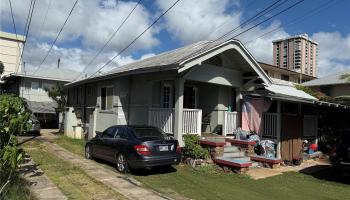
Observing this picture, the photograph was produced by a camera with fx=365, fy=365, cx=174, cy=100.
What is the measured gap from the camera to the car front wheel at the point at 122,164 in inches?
468

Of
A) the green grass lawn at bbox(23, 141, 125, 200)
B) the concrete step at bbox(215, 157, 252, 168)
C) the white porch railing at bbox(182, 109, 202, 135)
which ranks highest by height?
the white porch railing at bbox(182, 109, 202, 135)

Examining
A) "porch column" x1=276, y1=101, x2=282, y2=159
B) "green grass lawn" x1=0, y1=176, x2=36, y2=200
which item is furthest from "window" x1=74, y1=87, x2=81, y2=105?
"green grass lawn" x1=0, y1=176, x2=36, y2=200

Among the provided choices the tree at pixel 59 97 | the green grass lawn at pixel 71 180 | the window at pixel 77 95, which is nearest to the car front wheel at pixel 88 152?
the green grass lawn at pixel 71 180

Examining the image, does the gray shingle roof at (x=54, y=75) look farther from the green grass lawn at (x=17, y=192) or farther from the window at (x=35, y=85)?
the green grass lawn at (x=17, y=192)

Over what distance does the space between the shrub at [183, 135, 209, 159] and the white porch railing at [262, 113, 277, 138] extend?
4.14 metres

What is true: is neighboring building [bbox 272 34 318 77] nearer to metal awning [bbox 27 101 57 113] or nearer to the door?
metal awning [bbox 27 101 57 113]

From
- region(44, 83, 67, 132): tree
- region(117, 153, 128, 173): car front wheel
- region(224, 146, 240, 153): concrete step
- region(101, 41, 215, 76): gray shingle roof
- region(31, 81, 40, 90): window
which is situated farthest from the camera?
region(31, 81, 40, 90): window

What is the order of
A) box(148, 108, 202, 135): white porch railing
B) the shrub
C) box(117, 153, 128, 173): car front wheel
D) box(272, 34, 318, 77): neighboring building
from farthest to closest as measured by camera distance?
1. box(272, 34, 318, 77): neighboring building
2. box(148, 108, 202, 135): white porch railing
3. the shrub
4. box(117, 153, 128, 173): car front wheel

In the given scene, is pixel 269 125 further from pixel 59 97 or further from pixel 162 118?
pixel 59 97

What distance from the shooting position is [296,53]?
1966 inches

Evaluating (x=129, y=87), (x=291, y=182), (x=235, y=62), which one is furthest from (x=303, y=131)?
(x=129, y=87)

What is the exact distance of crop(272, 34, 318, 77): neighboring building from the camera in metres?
46.0

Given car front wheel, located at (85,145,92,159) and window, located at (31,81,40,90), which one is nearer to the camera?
car front wheel, located at (85,145,92,159)

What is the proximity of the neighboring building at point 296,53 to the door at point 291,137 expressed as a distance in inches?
1147
